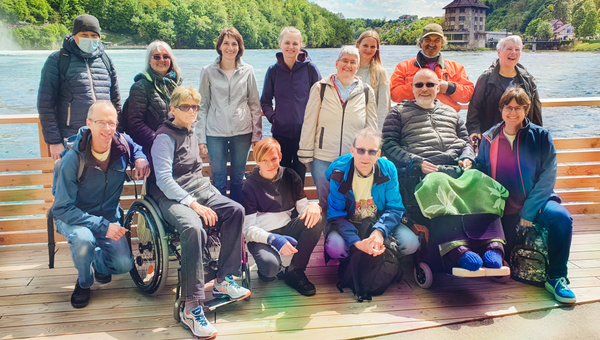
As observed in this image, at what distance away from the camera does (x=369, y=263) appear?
8.50ft

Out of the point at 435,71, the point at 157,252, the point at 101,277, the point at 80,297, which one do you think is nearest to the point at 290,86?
the point at 435,71

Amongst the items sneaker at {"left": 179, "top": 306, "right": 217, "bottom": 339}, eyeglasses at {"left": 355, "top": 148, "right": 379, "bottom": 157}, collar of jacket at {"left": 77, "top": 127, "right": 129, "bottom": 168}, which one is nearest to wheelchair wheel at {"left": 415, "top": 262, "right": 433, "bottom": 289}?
eyeglasses at {"left": 355, "top": 148, "right": 379, "bottom": 157}

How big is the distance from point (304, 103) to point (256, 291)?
1366mm

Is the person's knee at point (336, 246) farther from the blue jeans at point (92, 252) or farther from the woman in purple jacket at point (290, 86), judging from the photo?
the blue jeans at point (92, 252)

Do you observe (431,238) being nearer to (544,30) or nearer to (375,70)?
(375,70)

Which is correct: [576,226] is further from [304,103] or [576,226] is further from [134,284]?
[134,284]

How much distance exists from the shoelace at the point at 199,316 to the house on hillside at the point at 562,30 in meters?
28.4

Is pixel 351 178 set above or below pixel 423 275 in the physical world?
above

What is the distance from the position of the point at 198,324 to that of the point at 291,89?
67.4 inches

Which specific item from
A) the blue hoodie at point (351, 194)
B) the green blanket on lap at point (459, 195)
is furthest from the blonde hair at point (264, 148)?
the green blanket on lap at point (459, 195)

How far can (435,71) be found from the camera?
330 centimetres

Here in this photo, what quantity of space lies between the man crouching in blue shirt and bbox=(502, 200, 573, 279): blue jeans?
80 cm

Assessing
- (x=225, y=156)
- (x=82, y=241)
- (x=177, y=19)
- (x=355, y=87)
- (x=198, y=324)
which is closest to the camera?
(x=198, y=324)

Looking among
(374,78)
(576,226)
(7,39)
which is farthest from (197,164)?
(7,39)
